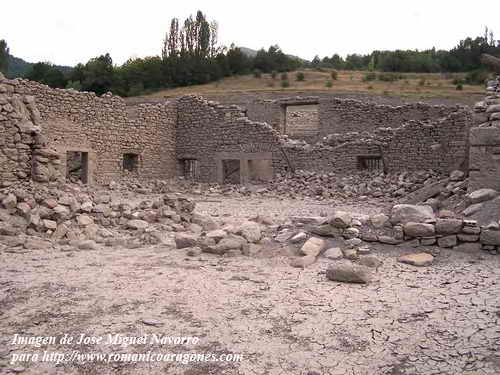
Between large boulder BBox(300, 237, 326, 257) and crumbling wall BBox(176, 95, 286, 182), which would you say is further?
crumbling wall BBox(176, 95, 286, 182)

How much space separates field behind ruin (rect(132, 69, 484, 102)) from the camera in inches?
1300

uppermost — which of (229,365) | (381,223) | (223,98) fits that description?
(223,98)

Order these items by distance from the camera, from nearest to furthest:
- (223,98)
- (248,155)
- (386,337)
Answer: (386,337)
(248,155)
(223,98)

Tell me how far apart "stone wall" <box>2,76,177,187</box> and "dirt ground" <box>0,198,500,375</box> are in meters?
7.66

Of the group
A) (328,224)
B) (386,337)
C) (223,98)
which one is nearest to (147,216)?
(328,224)

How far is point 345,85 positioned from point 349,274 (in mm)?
34091

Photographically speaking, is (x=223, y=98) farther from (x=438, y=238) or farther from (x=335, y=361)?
(x=335, y=361)

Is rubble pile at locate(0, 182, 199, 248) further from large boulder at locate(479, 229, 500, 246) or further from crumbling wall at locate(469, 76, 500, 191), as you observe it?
crumbling wall at locate(469, 76, 500, 191)

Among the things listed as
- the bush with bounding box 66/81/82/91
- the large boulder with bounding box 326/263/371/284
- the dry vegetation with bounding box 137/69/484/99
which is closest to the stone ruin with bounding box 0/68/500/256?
the large boulder with bounding box 326/263/371/284

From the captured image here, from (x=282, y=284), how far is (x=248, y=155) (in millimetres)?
12872

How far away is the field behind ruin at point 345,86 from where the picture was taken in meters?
33.0

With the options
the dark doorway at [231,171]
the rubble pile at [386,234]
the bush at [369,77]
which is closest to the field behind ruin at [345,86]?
the bush at [369,77]

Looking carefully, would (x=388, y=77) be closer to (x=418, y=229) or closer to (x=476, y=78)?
(x=476, y=78)

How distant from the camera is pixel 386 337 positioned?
3713 mm
